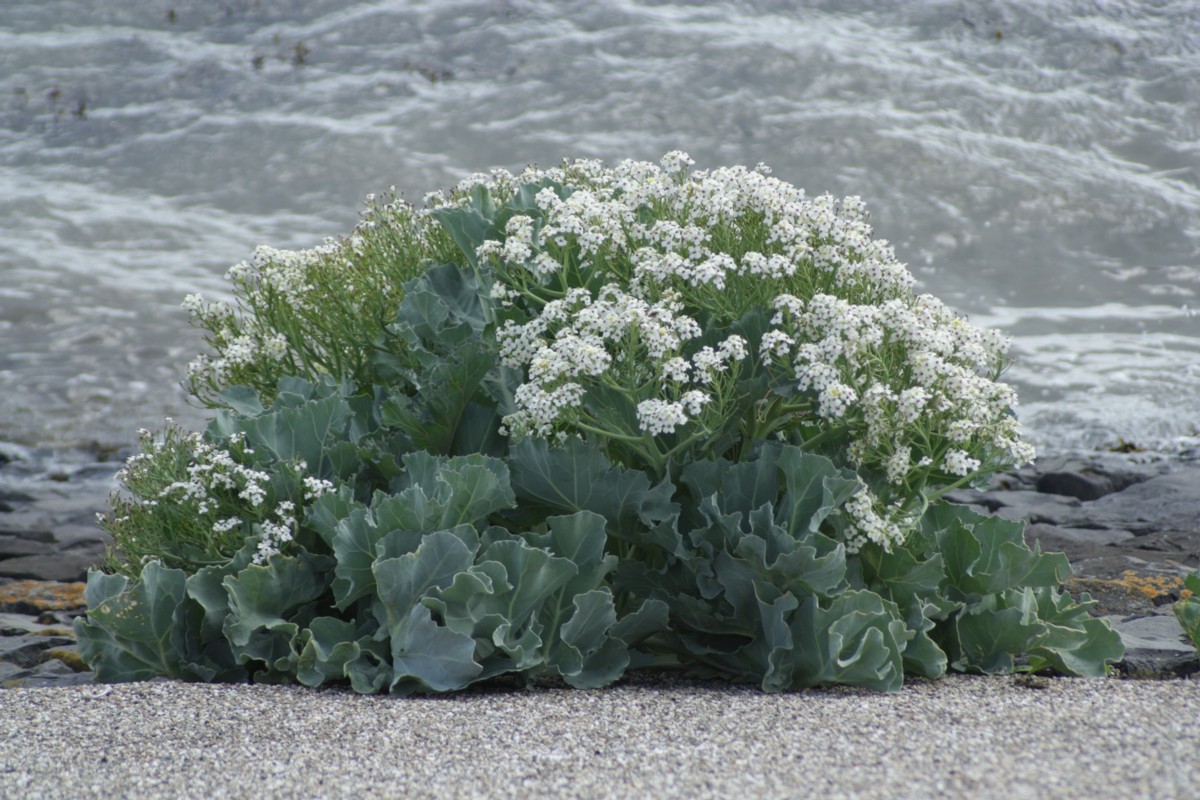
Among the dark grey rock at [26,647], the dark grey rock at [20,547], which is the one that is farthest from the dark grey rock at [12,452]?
the dark grey rock at [26,647]

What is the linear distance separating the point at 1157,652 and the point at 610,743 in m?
2.57

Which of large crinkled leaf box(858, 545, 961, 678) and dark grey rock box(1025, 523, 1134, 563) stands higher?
large crinkled leaf box(858, 545, 961, 678)

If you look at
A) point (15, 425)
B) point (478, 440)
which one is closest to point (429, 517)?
point (478, 440)

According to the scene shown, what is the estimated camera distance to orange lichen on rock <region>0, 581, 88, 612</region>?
6.75 m

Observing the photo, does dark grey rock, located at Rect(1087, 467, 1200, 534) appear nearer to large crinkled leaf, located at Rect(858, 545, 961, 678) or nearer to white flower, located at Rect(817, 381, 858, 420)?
large crinkled leaf, located at Rect(858, 545, 961, 678)

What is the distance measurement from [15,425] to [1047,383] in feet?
40.5

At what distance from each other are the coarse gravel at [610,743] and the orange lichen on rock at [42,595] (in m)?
3.04

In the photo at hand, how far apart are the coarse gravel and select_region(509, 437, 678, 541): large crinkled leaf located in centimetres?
64

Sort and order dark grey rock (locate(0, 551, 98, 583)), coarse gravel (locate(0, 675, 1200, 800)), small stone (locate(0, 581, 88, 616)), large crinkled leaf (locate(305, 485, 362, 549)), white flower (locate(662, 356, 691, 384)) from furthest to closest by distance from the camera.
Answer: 1. dark grey rock (locate(0, 551, 98, 583))
2. small stone (locate(0, 581, 88, 616))
3. large crinkled leaf (locate(305, 485, 362, 549))
4. white flower (locate(662, 356, 691, 384))
5. coarse gravel (locate(0, 675, 1200, 800))

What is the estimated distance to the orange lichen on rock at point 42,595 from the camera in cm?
675

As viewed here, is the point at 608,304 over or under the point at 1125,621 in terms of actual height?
over

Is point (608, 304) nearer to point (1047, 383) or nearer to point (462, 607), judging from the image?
point (462, 607)

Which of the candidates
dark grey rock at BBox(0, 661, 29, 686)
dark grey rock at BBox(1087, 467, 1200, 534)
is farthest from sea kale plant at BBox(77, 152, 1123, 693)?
dark grey rock at BBox(1087, 467, 1200, 534)

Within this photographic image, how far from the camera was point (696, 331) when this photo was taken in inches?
158
